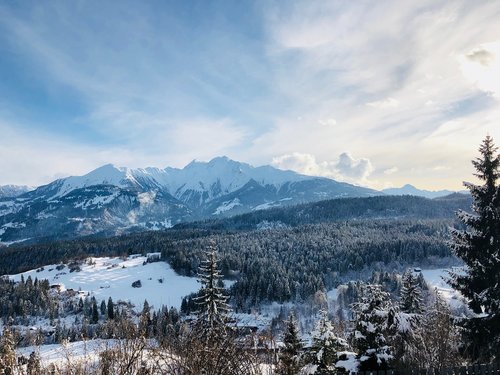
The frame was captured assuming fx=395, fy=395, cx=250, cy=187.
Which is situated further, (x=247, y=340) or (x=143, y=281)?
(x=143, y=281)

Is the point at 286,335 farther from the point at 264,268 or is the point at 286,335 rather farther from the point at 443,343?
the point at 264,268

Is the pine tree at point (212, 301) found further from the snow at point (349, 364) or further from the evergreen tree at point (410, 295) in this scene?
the snow at point (349, 364)

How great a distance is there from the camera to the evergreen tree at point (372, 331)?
16.9 m

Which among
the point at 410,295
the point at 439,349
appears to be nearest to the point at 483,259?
the point at 439,349

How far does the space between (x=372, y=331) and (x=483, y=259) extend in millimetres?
6545

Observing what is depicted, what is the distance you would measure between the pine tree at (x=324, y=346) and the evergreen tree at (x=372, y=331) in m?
3.50

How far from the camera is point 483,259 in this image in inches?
739

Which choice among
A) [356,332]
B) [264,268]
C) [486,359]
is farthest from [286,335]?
[264,268]

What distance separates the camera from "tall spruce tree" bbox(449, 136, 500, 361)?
1814 cm

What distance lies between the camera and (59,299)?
164 m

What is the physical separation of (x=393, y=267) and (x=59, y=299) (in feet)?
484

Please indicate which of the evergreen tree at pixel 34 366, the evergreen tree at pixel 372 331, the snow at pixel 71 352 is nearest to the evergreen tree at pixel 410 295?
the evergreen tree at pixel 372 331

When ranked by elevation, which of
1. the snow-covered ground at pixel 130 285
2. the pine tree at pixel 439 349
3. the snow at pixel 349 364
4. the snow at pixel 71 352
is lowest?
the snow-covered ground at pixel 130 285

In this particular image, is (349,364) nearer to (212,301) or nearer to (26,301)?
(212,301)
